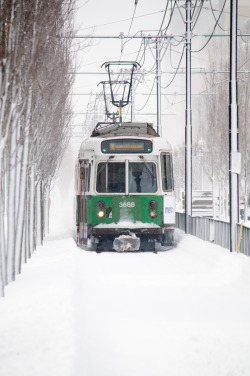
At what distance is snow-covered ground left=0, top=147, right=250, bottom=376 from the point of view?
5836 mm

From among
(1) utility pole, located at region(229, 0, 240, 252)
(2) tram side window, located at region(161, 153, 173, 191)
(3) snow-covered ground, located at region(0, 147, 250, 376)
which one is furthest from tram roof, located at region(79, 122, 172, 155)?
(3) snow-covered ground, located at region(0, 147, 250, 376)

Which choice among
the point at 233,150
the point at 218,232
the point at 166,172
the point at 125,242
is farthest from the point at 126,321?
the point at 166,172

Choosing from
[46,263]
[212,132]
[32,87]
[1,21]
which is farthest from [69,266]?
[212,132]

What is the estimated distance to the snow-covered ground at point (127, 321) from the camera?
5.84 meters

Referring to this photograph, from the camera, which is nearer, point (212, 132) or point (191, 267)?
point (191, 267)

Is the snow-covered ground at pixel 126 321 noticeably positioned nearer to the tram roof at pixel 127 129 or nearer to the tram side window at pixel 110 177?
the tram side window at pixel 110 177

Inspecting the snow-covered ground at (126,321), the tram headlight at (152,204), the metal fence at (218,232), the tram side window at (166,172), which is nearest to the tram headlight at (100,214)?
the tram headlight at (152,204)

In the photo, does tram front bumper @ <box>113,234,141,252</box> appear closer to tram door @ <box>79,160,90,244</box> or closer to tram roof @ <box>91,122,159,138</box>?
tram door @ <box>79,160,90,244</box>

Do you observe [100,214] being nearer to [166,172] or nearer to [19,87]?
[166,172]

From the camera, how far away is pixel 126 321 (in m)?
8.06

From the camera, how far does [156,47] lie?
3103 centimetres

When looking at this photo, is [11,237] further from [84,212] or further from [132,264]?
[84,212]

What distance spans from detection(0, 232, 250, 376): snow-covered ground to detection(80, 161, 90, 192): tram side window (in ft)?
14.4

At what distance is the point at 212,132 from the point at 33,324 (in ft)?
108
